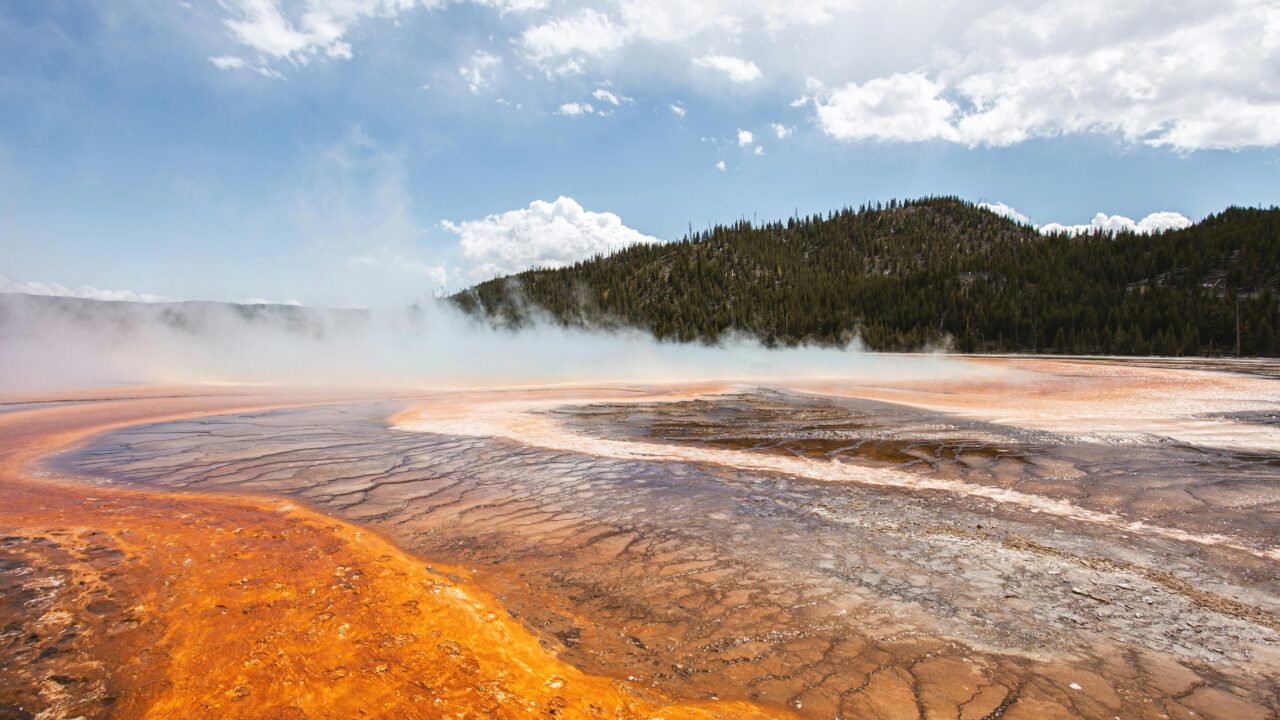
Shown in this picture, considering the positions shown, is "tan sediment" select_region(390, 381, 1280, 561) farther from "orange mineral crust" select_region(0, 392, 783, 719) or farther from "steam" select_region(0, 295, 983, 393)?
"steam" select_region(0, 295, 983, 393)

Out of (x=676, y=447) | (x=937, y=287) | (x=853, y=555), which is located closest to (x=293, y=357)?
(x=676, y=447)

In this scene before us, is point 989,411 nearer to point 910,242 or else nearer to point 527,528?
point 527,528

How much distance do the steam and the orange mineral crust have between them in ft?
65.9

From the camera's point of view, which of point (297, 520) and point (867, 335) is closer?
point (297, 520)

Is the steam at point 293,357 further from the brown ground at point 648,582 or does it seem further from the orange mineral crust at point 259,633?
the orange mineral crust at point 259,633

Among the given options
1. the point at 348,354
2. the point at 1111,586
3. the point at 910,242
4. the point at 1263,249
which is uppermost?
the point at 910,242

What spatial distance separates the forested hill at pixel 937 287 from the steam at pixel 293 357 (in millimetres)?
27977

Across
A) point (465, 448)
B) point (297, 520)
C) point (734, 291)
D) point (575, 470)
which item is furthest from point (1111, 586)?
point (734, 291)

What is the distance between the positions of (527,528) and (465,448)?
4.92 meters

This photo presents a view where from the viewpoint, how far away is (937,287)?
285 ft

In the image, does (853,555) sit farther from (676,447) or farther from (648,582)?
(676,447)

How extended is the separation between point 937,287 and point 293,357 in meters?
86.1

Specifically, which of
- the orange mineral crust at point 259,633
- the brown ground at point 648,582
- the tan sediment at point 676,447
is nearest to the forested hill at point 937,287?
the tan sediment at point 676,447

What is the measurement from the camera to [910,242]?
457 ft
